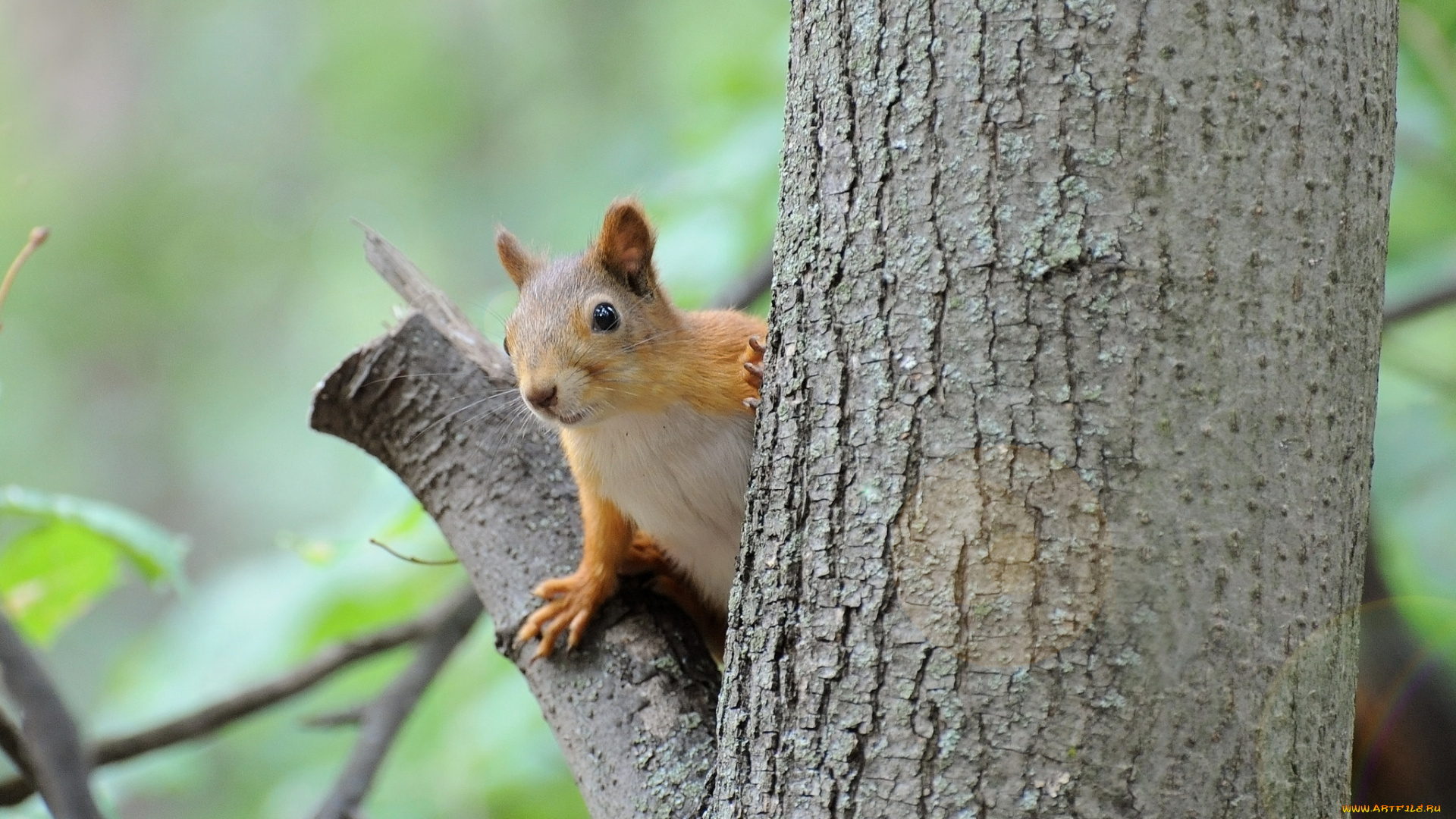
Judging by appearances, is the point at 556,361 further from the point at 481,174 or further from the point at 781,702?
the point at 481,174

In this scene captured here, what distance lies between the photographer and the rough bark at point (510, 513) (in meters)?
1.76

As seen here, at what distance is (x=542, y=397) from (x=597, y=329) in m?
0.25

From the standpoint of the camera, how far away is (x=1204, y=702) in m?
1.16

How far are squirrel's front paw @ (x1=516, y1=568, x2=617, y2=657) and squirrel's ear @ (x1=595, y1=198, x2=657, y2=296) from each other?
0.68 meters

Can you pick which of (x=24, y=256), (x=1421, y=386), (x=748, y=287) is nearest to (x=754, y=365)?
(x=24, y=256)

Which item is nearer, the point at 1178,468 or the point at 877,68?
the point at 1178,468

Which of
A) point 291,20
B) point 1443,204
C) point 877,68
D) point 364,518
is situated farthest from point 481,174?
point 877,68

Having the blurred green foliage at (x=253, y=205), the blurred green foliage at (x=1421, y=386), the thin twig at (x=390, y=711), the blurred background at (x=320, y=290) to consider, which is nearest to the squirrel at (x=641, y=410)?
Answer: the blurred background at (x=320, y=290)

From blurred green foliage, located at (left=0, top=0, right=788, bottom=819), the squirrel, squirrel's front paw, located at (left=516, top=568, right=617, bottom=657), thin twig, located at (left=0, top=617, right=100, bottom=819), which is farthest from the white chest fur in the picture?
blurred green foliage, located at (left=0, top=0, right=788, bottom=819)

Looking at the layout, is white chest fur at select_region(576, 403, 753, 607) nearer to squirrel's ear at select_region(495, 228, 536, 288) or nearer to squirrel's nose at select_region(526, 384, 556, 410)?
squirrel's nose at select_region(526, 384, 556, 410)

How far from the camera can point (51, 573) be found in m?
2.58

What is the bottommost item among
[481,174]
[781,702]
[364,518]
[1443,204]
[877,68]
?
[781,702]

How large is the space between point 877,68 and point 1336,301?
21.5 inches

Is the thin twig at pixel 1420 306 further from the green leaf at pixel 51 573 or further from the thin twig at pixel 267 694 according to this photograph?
the green leaf at pixel 51 573
